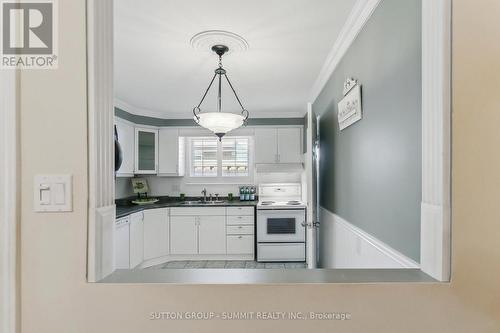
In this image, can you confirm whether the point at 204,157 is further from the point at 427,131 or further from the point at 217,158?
the point at 427,131

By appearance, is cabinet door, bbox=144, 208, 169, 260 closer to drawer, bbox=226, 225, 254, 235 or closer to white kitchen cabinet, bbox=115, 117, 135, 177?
white kitchen cabinet, bbox=115, 117, 135, 177

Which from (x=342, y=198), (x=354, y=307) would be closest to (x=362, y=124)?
(x=342, y=198)

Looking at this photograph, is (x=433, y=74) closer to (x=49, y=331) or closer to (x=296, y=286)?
(x=296, y=286)

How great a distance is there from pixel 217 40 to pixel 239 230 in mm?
2882

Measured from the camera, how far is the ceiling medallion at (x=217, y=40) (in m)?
1.85

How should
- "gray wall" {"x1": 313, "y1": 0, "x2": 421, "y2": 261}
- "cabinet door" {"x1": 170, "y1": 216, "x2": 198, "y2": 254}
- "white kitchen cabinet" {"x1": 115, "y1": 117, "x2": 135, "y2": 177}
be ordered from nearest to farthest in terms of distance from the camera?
"gray wall" {"x1": 313, "y1": 0, "x2": 421, "y2": 261} < "white kitchen cabinet" {"x1": 115, "y1": 117, "x2": 135, "y2": 177} < "cabinet door" {"x1": 170, "y1": 216, "x2": 198, "y2": 254}

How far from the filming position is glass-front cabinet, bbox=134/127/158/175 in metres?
4.08

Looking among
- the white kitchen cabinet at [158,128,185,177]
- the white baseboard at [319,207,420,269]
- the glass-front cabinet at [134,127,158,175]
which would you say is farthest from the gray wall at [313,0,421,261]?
the glass-front cabinet at [134,127,158,175]

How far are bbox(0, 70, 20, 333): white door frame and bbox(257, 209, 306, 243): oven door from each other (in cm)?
327

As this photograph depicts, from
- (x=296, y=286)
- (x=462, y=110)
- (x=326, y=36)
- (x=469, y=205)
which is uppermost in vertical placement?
(x=326, y=36)

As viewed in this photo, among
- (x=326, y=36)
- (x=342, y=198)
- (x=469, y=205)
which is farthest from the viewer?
(x=342, y=198)

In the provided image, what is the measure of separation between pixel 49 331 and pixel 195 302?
17.1 inches

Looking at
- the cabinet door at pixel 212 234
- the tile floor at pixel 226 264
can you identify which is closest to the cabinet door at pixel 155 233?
the tile floor at pixel 226 264

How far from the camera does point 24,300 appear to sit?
0.71m
